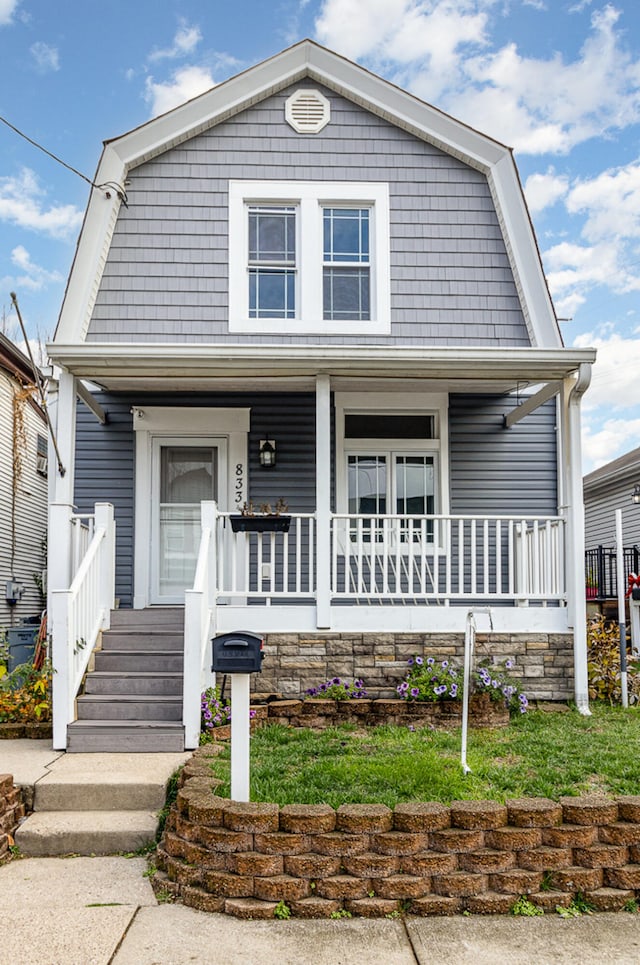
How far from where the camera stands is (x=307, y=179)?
29.5 ft

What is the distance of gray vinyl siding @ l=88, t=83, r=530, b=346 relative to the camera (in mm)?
8750

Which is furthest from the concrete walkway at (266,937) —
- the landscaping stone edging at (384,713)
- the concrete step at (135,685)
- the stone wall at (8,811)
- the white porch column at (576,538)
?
the white porch column at (576,538)

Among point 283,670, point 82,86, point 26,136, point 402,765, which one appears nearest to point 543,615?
point 283,670

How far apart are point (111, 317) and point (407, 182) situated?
3.53 meters

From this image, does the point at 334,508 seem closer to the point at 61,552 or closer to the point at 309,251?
the point at 309,251

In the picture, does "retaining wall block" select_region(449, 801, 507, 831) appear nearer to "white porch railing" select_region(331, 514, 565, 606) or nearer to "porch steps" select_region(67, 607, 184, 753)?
"porch steps" select_region(67, 607, 184, 753)

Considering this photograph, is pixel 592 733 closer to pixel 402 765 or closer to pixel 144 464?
pixel 402 765

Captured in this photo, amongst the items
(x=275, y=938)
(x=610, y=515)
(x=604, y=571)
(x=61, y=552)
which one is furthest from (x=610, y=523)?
(x=275, y=938)

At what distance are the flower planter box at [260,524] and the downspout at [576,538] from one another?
2589 mm

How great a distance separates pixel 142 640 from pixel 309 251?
14.6 feet

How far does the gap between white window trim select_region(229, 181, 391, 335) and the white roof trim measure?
811 millimetres

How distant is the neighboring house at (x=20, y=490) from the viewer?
551 inches

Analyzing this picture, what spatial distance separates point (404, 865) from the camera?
3697 mm

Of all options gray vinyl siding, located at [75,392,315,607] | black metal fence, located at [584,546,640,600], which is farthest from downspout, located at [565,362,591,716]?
black metal fence, located at [584,546,640,600]
